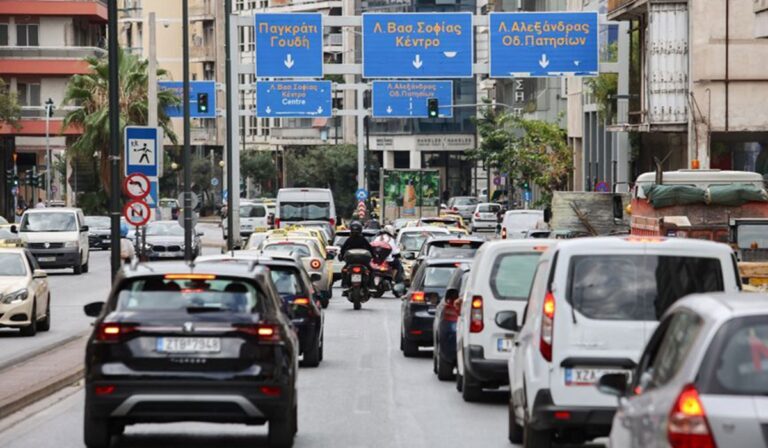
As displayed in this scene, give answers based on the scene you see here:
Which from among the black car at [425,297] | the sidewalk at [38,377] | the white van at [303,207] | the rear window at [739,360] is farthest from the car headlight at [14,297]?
the white van at [303,207]

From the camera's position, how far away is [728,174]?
109 ft

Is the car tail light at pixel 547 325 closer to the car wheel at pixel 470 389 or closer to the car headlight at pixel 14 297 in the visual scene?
the car wheel at pixel 470 389

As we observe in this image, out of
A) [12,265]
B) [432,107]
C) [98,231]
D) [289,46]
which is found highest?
[289,46]

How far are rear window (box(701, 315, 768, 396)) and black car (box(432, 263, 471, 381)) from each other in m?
12.5

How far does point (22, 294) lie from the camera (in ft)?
93.0

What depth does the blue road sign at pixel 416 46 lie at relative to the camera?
5600 cm

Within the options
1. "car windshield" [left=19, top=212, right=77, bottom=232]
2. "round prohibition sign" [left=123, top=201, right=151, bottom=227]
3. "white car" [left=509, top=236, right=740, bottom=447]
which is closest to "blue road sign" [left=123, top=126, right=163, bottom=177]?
"round prohibition sign" [left=123, top=201, right=151, bottom=227]

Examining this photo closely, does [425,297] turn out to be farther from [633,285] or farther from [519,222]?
[519,222]

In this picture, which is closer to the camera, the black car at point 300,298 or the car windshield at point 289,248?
the black car at point 300,298

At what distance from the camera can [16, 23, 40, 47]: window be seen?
94562 mm

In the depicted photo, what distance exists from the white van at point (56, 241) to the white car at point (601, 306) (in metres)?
40.5

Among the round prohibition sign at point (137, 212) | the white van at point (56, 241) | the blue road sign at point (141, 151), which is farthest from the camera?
the white van at point (56, 241)

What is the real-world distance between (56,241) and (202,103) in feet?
44.0

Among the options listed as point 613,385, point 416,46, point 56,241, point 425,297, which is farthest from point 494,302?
point 416,46
